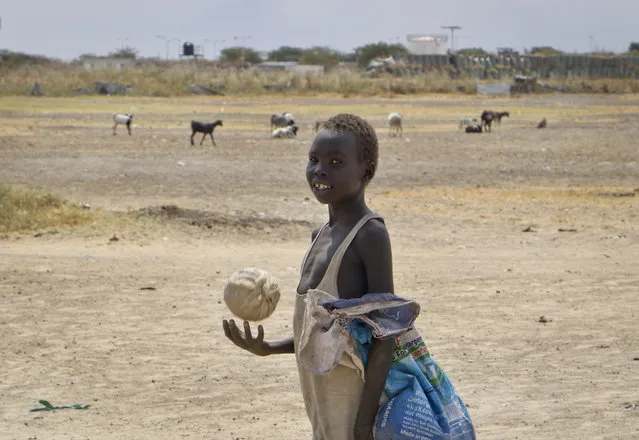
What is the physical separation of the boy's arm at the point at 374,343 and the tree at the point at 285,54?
126 meters

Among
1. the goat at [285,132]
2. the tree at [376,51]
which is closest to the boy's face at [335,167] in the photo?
the goat at [285,132]

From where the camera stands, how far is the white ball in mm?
3725

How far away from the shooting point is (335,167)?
338 centimetres

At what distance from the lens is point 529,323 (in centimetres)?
866

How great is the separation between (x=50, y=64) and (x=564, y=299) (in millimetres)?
84852

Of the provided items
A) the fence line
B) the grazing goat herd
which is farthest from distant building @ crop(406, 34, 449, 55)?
the grazing goat herd

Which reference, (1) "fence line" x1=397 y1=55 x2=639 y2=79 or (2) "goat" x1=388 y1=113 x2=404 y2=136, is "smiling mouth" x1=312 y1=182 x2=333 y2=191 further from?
(1) "fence line" x1=397 y1=55 x2=639 y2=79

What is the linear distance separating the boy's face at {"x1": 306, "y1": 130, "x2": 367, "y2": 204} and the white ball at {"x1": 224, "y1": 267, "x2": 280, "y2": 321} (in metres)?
0.49

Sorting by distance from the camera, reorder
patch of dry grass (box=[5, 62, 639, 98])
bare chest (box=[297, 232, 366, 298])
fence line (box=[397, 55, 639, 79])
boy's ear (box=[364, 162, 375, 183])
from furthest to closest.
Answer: fence line (box=[397, 55, 639, 79])
patch of dry grass (box=[5, 62, 639, 98])
boy's ear (box=[364, 162, 375, 183])
bare chest (box=[297, 232, 366, 298])

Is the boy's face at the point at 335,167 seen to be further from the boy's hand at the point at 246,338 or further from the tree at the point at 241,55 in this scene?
the tree at the point at 241,55

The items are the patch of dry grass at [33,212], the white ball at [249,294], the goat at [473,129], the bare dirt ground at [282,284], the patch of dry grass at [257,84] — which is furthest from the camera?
the patch of dry grass at [257,84]

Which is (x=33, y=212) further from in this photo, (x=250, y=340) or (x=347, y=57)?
(x=347, y=57)

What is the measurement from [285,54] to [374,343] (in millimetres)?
133107

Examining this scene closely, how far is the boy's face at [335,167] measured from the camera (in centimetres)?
337
